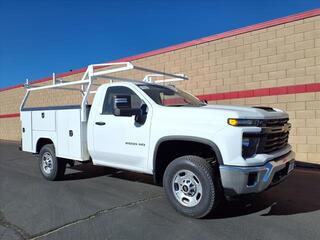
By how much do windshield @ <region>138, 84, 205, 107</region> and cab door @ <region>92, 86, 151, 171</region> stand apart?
0.24 metres

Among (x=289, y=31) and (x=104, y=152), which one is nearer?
(x=104, y=152)

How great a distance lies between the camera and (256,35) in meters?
10.8

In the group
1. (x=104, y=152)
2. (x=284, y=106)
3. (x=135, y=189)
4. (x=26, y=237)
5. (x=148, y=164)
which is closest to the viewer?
(x=26, y=237)

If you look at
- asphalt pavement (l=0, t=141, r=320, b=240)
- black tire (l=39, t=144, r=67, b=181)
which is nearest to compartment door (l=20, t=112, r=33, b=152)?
black tire (l=39, t=144, r=67, b=181)

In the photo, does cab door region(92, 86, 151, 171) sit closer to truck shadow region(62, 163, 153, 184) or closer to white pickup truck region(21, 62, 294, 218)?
white pickup truck region(21, 62, 294, 218)

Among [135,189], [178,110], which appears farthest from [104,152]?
[178,110]

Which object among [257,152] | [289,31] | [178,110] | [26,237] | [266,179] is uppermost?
[289,31]

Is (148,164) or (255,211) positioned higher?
(148,164)

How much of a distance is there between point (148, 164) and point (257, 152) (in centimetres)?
183

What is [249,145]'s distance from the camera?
16.4ft

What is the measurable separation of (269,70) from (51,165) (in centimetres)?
646

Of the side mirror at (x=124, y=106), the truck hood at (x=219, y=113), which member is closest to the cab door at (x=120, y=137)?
the side mirror at (x=124, y=106)

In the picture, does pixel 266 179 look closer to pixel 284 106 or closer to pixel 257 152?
pixel 257 152

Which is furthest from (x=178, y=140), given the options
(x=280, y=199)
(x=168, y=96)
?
(x=280, y=199)
